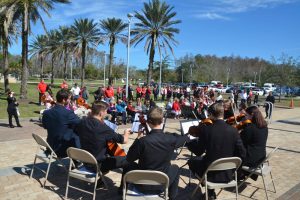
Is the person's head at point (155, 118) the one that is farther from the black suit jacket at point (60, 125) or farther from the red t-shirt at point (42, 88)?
the red t-shirt at point (42, 88)

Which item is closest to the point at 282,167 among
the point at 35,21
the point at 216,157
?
the point at 216,157

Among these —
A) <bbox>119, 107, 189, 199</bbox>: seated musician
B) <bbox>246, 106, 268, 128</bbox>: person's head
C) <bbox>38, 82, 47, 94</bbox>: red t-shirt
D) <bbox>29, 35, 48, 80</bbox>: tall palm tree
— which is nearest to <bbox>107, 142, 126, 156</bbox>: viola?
<bbox>119, 107, 189, 199</bbox>: seated musician

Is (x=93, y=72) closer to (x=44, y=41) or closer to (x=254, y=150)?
(x=44, y=41)

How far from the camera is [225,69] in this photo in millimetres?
83250

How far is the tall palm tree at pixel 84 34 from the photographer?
113 feet

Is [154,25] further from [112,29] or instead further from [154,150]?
[154,150]

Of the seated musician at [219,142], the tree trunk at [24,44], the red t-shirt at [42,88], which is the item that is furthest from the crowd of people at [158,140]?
the tree trunk at [24,44]

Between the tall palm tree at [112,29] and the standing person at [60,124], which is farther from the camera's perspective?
the tall palm tree at [112,29]

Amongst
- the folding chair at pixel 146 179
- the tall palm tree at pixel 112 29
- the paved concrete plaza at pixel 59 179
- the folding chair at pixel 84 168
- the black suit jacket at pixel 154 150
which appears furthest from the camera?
the tall palm tree at pixel 112 29

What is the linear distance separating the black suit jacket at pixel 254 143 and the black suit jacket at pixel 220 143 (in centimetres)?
71

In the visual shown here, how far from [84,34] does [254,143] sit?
31868 mm

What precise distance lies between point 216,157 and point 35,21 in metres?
20.6

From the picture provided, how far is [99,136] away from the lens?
15.4 feet

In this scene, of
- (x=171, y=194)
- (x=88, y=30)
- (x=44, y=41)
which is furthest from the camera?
(x=44, y=41)
